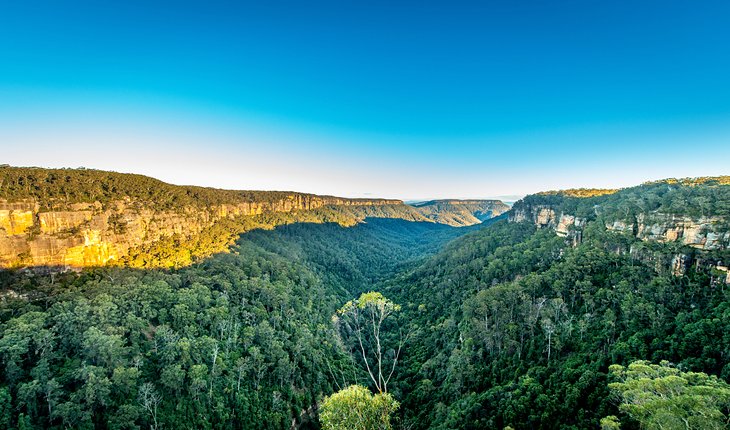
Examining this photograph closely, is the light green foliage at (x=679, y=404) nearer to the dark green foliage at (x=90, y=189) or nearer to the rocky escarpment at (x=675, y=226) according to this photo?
the rocky escarpment at (x=675, y=226)

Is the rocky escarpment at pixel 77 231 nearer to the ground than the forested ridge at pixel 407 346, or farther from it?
farther from it

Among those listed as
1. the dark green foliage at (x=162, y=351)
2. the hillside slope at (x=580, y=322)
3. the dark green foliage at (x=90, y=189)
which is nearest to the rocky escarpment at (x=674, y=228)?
the hillside slope at (x=580, y=322)

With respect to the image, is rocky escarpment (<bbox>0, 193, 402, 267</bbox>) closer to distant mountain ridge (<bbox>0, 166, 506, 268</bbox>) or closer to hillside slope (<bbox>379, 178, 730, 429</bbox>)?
distant mountain ridge (<bbox>0, 166, 506, 268</bbox>)

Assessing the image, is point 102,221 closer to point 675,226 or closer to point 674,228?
point 674,228

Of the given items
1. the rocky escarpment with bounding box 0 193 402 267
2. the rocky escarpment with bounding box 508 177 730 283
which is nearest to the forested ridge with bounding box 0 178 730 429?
the rocky escarpment with bounding box 508 177 730 283

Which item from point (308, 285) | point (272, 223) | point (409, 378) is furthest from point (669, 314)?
point (272, 223)

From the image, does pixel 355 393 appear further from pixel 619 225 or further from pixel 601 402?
pixel 619 225
